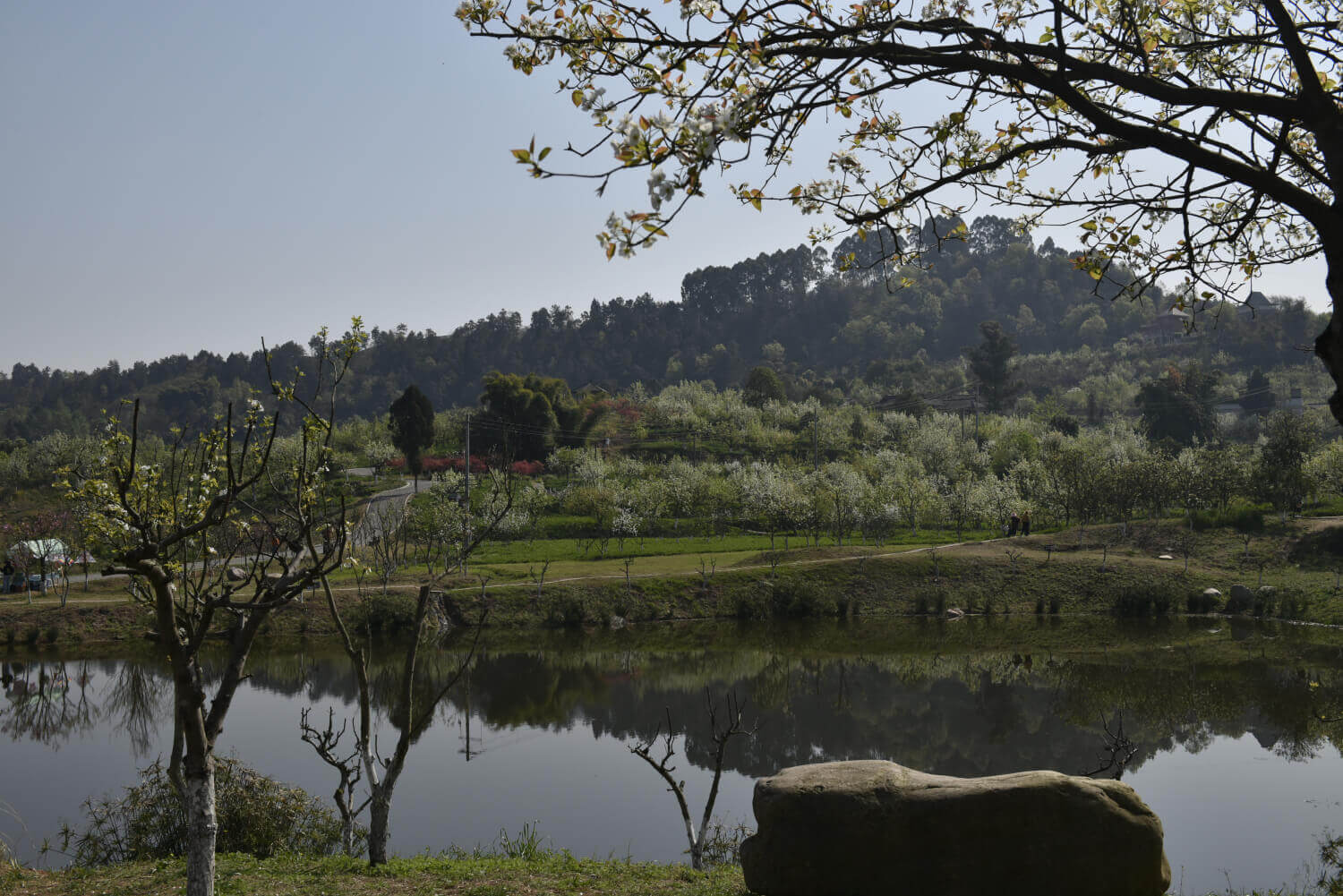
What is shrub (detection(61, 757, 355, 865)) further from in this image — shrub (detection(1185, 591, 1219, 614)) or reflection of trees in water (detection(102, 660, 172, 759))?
shrub (detection(1185, 591, 1219, 614))

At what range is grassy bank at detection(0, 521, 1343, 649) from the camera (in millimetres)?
34312

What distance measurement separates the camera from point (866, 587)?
130 ft

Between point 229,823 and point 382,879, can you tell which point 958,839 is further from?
point 229,823

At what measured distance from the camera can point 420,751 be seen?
A: 1997cm

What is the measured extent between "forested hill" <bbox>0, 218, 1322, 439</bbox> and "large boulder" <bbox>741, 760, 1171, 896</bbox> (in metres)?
135

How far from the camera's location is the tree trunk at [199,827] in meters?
6.42

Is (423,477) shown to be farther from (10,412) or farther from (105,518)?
(10,412)

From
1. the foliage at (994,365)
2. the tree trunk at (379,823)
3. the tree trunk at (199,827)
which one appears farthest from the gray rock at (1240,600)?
the foliage at (994,365)

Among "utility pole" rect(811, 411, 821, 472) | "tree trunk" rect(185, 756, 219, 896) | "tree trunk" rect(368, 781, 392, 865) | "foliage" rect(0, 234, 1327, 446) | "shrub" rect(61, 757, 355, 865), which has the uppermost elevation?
"foliage" rect(0, 234, 1327, 446)

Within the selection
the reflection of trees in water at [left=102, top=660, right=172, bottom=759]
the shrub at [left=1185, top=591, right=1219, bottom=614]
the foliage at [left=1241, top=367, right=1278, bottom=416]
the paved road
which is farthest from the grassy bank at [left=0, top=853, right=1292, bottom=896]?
the foliage at [left=1241, top=367, right=1278, bottom=416]

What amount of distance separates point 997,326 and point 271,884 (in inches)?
3757

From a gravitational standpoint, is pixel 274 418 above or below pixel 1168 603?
above

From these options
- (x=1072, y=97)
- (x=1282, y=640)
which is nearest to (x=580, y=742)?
(x=1072, y=97)

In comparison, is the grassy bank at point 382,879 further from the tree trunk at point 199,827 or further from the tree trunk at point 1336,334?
the tree trunk at point 1336,334
